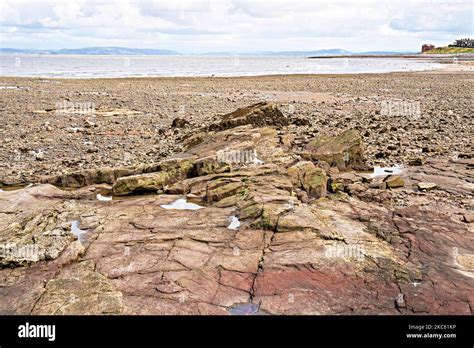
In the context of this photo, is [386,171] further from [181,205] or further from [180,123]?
[180,123]

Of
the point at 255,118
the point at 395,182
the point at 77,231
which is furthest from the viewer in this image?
the point at 255,118

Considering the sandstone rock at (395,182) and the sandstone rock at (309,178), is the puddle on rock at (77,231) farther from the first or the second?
the sandstone rock at (395,182)

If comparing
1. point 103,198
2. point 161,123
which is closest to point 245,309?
point 103,198

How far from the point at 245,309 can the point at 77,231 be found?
457cm

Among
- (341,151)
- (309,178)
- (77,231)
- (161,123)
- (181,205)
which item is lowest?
(77,231)

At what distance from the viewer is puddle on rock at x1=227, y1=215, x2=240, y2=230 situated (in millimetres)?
9562

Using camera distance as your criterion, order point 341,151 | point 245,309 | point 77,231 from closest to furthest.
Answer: point 245,309 → point 77,231 → point 341,151

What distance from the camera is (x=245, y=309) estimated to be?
681cm

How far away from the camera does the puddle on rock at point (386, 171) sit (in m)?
15.1

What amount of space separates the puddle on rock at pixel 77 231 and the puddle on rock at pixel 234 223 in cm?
304

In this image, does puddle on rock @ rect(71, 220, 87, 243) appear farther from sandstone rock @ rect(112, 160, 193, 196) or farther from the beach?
sandstone rock @ rect(112, 160, 193, 196)

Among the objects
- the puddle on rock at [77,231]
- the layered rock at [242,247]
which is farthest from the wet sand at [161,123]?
the puddle on rock at [77,231]

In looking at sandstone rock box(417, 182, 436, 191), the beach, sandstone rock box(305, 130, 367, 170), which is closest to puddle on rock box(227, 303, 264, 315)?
the beach
